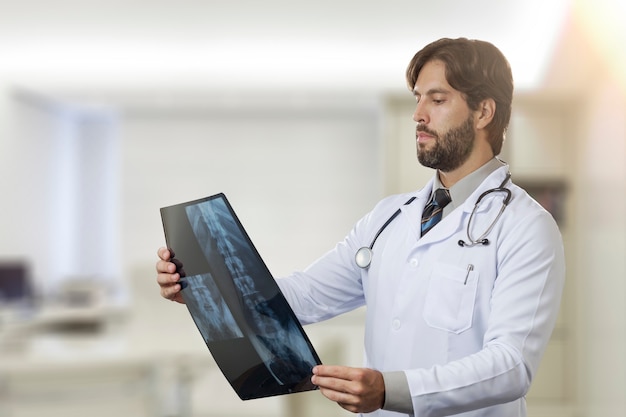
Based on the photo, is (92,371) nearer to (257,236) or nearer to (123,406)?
(123,406)

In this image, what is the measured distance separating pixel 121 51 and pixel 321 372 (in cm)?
535

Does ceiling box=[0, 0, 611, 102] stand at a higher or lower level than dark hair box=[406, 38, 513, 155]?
higher

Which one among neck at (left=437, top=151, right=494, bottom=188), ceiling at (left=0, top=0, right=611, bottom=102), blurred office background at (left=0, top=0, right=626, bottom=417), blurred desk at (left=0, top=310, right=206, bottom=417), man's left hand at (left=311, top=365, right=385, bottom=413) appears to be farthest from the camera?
ceiling at (left=0, top=0, right=611, bottom=102)

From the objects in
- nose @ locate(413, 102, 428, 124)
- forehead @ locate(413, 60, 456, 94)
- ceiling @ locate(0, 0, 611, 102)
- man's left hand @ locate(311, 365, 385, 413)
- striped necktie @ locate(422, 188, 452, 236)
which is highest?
ceiling @ locate(0, 0, 611, 102)

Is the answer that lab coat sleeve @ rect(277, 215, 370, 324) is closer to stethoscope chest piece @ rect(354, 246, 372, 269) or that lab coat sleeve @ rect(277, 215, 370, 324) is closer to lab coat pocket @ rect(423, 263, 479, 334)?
stethoscope chest piece @ rect(354, 246, 372, 269)

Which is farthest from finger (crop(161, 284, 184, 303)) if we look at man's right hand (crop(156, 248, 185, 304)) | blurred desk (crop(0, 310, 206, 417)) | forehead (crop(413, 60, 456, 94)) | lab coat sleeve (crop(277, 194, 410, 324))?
blurred desk (crop(0, 310, 206, 417))

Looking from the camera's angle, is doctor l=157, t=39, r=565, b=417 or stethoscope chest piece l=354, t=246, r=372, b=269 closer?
doctor l=157, t=39, r=565, b=417

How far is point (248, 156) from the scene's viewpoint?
6.81m

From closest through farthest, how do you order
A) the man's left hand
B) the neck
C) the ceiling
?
the man's left hand → the neck → the ceiling

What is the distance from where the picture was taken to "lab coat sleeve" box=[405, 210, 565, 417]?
4.27ft

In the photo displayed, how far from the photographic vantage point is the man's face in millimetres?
1505

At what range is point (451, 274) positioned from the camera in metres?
1.46

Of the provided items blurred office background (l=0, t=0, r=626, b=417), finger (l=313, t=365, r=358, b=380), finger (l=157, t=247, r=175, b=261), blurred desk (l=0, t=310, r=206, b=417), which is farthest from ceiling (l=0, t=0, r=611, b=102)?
finger (l=313, t=365, r=358, b=380)

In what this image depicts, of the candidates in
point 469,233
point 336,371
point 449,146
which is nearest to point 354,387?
point 336,371
